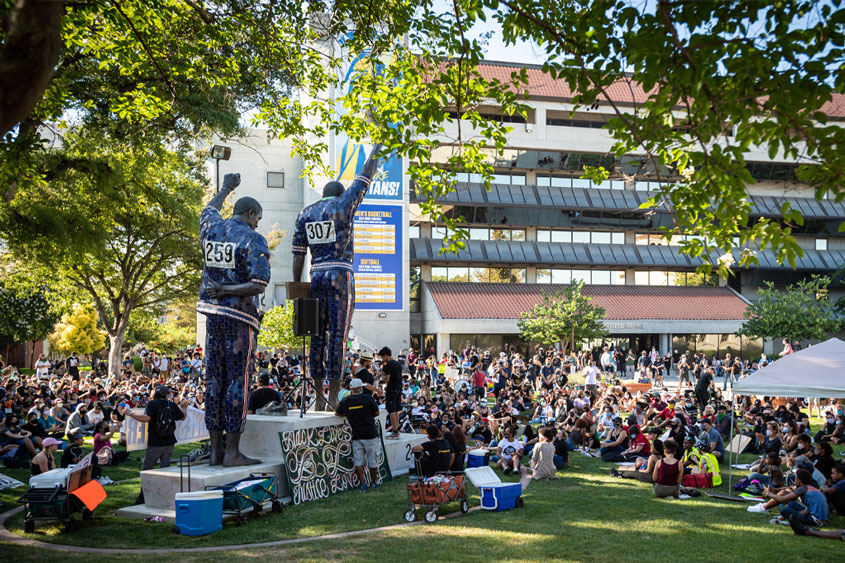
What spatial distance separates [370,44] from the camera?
10062 millimetres

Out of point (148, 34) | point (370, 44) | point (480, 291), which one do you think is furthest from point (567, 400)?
point (480, 291)

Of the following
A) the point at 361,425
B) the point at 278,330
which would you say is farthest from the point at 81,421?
the point at 278,330

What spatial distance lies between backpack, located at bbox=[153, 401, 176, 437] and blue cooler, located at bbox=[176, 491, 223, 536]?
2.65 m

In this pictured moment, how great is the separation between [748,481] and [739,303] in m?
36.5

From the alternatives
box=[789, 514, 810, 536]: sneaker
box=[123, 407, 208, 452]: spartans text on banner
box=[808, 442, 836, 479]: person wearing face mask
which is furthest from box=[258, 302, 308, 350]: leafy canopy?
box=[789, 514, 810, 536]: sneaker

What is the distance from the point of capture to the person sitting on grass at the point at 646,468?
12109 mm

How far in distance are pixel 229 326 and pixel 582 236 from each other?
1517 inches

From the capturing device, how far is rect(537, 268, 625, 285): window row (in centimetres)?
4503

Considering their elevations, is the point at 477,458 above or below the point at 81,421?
below

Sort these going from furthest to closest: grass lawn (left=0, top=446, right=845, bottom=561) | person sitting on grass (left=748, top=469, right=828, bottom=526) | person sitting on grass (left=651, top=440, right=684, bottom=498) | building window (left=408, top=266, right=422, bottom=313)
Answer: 1. building window (left=408, top=266, right=422, bottom=313)
2. person sitting on grass (left=651, top=440, right=684, bottom=498)
3. person sitting on grass (left=748, top=469, right=828, bottom=526)
4. grass lawn (left=0, top=446, right=845, bottom=561)

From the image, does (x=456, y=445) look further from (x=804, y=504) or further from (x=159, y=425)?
(x=804, y=504)

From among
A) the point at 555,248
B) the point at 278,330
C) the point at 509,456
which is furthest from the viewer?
the point at 555,248

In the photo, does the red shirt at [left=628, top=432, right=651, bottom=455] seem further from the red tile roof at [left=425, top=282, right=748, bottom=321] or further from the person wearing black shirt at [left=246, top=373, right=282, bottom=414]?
the red tile roof at [left=425, top=282, right=748, bottom=321]

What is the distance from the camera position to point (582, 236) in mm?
45906
